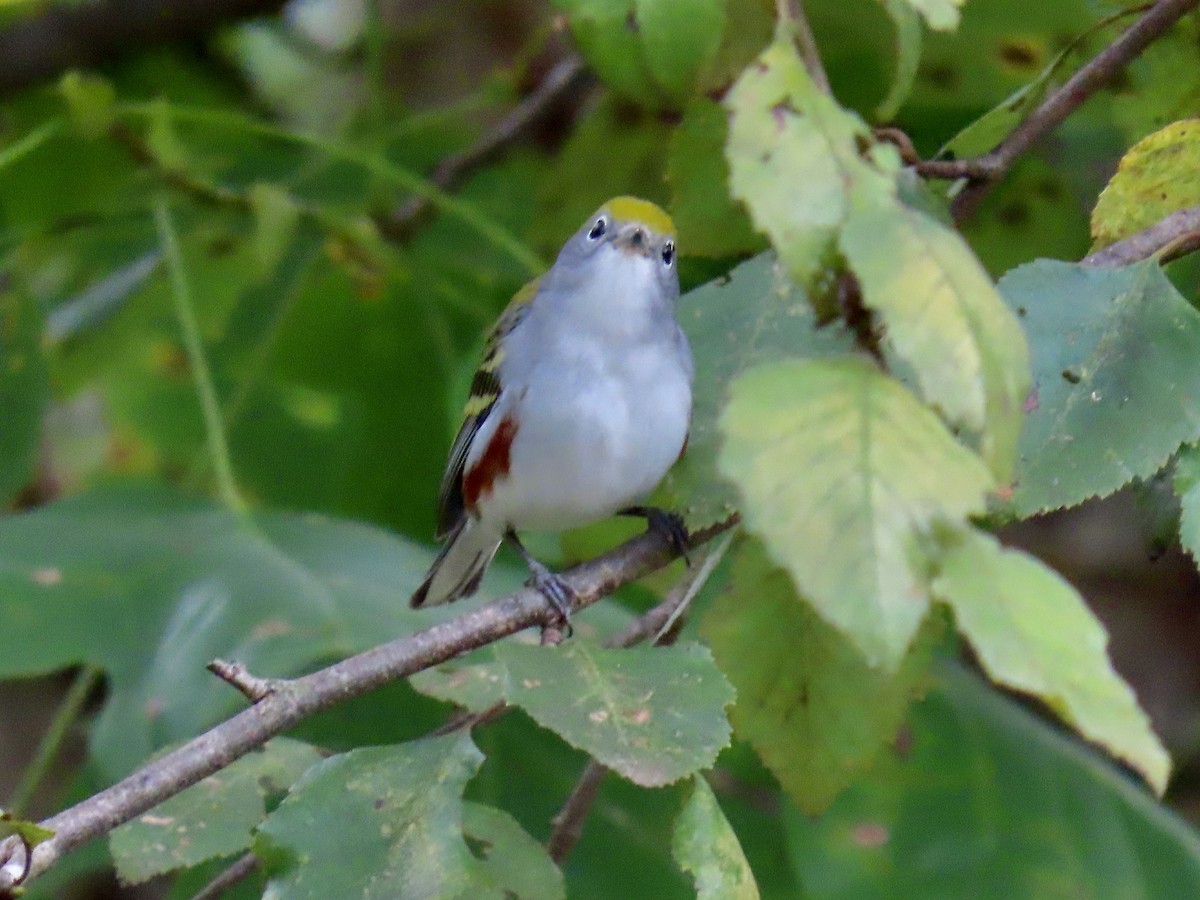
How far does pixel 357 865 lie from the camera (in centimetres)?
142

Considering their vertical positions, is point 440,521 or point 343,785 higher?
point 343,785

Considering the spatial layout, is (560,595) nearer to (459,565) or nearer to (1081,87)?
(1081,87)

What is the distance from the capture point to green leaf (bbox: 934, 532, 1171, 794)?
3.12 ft

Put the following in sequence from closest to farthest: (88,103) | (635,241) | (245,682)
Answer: (245,682) → (635,241) → (88,103)

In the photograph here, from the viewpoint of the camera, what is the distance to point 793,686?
5.36 feet

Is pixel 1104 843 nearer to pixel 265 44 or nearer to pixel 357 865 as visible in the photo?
pixel 357 865

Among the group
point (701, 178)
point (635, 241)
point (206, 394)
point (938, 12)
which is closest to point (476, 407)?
point (635, 241)

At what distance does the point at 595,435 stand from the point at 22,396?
1372mm

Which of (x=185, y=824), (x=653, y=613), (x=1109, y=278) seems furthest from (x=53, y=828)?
(x=1109, y=278)

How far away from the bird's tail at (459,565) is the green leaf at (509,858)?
992 mm

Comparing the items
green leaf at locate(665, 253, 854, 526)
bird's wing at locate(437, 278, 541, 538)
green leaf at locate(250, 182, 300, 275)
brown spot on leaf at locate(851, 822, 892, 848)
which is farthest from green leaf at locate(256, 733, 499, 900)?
green leaf at locate(250, 182, 300, 275)

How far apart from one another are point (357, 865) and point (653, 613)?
546 mm

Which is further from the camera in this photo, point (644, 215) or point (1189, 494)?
point (644, 215)

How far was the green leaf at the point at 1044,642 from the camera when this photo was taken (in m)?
0.95
